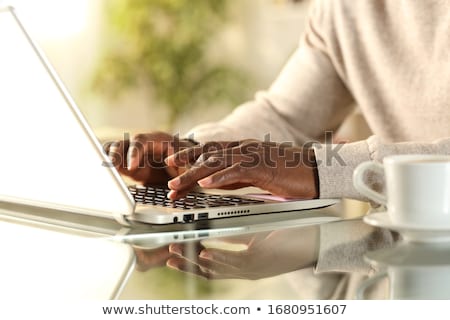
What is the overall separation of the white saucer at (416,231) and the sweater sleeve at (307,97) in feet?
3.18

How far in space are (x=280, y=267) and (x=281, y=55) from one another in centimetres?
419

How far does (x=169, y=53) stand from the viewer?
480 cm

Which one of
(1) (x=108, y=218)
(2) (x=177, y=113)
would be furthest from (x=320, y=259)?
(2) (x=177, y=113)

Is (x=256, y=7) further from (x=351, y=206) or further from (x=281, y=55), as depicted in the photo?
(x=351, y=206)

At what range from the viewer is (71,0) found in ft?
15.7

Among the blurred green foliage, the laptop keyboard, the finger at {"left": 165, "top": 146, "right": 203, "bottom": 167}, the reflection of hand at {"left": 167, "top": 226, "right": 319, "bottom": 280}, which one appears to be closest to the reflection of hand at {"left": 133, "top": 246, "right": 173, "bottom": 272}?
the reflection of hand at {"left": 167, "top": 226, "right": 319, "bottom": 280}

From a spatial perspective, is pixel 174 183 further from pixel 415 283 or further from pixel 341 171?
pixel 415 283

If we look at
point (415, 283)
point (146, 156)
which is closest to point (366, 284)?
point (415, 283)


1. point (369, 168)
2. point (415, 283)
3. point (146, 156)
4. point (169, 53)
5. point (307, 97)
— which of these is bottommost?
point (415, 283)

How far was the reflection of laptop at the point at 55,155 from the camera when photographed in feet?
2.74

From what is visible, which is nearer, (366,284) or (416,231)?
(366,284)

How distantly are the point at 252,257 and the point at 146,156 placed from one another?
1.93 feet

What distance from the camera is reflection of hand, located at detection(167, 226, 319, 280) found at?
67 cm

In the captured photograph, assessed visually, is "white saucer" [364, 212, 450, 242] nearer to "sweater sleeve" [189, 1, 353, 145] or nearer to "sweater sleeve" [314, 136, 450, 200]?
"sweater sleeve" [314, 136, 450, 200]
